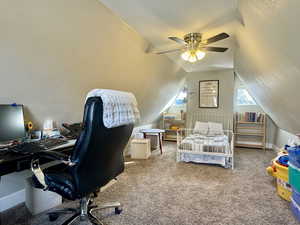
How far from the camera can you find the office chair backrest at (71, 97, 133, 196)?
1225 millimetres

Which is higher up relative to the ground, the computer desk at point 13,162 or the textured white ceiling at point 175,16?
the textured white ceiling at point 175,16

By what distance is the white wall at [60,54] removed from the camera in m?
1.58

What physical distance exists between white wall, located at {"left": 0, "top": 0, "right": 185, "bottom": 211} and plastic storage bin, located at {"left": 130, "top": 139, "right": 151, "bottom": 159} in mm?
1436

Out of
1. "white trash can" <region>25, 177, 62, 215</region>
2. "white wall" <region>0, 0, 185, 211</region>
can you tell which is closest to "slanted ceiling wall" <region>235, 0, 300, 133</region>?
"white wall" <region>0, 0, 185, 211</region>

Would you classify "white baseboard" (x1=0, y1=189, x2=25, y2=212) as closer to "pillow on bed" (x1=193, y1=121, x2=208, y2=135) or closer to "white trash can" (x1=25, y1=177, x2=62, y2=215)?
"white trash can" (x1=25, y1=177, x2=62, y2=215)

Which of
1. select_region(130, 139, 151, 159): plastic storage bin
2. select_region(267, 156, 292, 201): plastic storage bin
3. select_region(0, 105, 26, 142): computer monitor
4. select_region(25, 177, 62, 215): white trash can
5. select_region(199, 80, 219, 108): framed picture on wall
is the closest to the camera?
select_region(0, 105, 26, 142): computer monitor

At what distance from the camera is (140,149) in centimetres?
395

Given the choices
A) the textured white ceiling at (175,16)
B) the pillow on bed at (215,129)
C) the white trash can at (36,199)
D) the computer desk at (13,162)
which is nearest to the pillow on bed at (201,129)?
the pillow on bed at (215,129)

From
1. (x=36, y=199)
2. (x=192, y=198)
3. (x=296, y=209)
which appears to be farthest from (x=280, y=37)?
(x=36, y=199)

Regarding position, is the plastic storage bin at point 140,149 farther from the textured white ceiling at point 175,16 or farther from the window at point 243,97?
the window at point 243,97

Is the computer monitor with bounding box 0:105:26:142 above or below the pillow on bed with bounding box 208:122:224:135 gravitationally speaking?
above

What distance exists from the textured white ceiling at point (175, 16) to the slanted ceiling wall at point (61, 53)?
0.17m

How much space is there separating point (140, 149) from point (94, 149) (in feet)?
8.99

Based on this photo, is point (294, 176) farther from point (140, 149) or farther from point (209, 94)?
point (209, 94)
